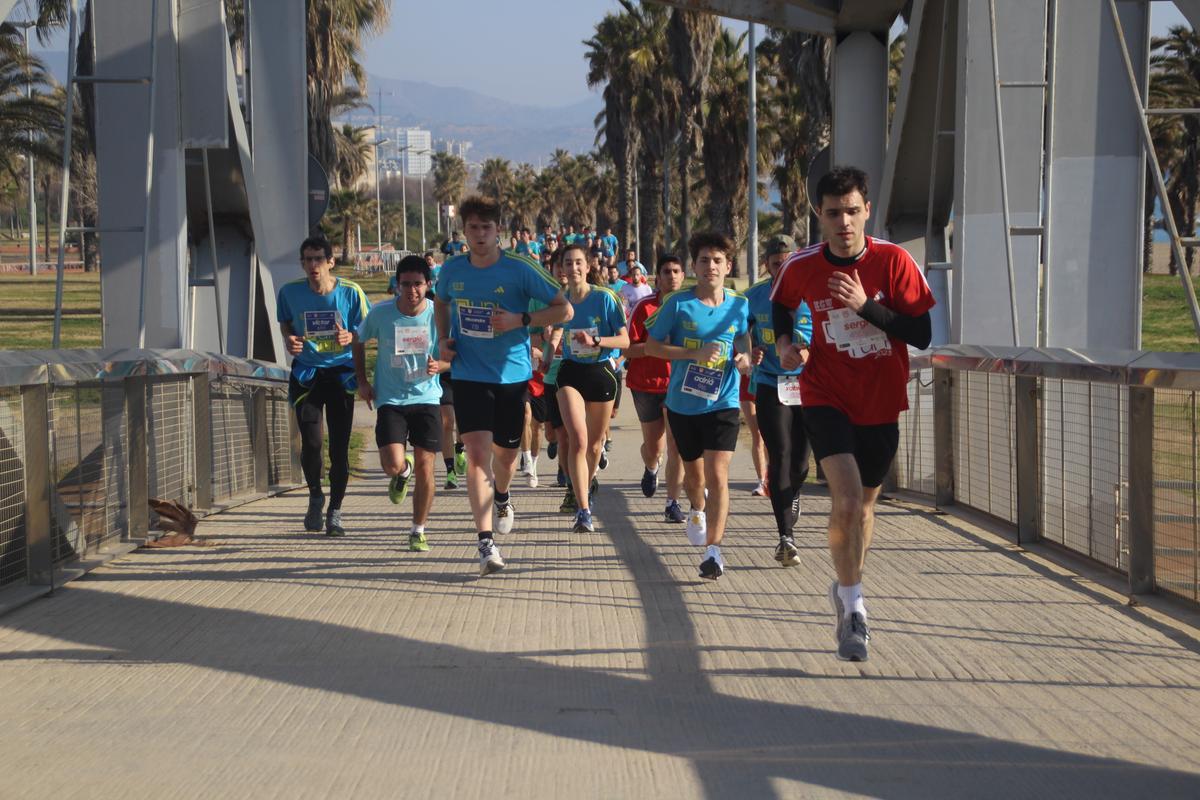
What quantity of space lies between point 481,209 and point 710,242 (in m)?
1.39

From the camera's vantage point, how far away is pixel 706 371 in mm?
8867

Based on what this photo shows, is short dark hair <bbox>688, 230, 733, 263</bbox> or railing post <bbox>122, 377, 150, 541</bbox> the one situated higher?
short dark hair <bbox>688, 230, 733, 263</bbox>

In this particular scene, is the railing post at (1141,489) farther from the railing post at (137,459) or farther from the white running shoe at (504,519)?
the railing post at (137,459)

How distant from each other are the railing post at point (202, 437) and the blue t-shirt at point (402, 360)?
1.53 m

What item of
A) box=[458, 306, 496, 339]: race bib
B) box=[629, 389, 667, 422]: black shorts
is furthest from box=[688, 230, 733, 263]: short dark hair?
box=[629, 389, 667, 422]: black shorts

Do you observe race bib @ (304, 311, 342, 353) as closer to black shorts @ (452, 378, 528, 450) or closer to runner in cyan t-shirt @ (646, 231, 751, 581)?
black shorts @ (452, 378, 528, 450)

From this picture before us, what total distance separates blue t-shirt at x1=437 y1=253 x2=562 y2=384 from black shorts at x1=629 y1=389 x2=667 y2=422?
2910 millimetres

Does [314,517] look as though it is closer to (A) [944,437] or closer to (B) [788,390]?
(B) [788,390]

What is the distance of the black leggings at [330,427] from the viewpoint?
35.3ft

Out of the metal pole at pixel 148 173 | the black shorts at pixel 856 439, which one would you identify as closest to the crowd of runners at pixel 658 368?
the black shorts at pixel 856 439

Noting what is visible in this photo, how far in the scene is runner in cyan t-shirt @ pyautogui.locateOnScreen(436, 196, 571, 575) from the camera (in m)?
8.75

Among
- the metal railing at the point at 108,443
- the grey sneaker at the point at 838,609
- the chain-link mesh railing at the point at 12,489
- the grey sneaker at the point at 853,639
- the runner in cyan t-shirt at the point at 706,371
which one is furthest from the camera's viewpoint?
the runner in cyan t-shirt at the point at 706,371

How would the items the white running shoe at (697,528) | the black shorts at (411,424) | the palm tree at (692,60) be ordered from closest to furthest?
the white running shoe at (697,528)
the black shorts at (411,424)
the palm tree at (692,60)

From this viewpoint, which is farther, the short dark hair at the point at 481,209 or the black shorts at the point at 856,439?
the short dark hair at the point at 481,209
